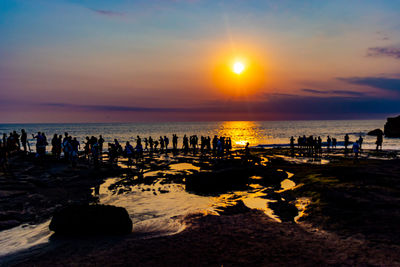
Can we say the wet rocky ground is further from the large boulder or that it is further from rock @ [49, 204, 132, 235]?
the large boulder

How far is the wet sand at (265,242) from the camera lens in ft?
24.2

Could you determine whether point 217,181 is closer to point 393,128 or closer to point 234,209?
point 234,209

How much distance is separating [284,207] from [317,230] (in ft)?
10.3

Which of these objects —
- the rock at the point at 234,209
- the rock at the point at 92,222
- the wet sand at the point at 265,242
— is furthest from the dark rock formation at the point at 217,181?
the rock at the point at 92,222

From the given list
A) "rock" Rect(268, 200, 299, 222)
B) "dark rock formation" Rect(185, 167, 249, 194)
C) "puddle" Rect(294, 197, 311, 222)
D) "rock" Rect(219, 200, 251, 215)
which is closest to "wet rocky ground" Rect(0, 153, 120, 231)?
"dark rock formation" Rect(185, 167, 249, 194)

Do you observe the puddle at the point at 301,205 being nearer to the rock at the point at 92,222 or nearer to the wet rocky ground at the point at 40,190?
the rock at the point at 92,222

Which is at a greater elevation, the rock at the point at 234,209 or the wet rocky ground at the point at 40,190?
the rock at the point at 234,209

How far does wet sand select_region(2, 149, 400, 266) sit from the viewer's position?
7.37 metres

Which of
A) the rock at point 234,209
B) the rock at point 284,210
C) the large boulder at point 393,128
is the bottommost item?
the rock at point 234,209

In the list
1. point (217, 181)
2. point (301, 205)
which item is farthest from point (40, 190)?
point (301, 205)

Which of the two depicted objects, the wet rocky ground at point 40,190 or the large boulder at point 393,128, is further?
the large boulder at point 393,128

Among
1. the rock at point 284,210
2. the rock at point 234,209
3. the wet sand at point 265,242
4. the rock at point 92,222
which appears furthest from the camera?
the rock at point 234,209

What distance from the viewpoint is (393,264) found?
6.72 m

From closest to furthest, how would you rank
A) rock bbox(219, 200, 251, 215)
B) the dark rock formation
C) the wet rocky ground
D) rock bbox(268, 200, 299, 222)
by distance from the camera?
rock bbox(268, 200, 299, 222), rock bbox(219, 200, 251, 215), the wet rocky ground, the dark rock formation
